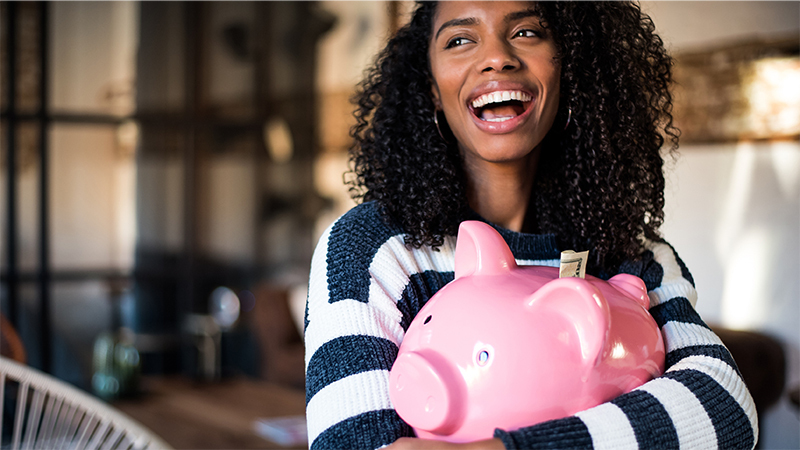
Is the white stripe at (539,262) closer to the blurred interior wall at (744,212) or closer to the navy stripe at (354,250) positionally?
the navy stripe at (354,250)

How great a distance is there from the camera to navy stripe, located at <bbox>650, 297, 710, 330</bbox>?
1.06 meters

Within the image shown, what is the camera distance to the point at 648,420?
0.83 metres

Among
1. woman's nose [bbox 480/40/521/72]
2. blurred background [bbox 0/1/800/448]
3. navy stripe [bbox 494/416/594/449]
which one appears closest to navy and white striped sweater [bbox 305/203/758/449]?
navy stripe [bbox 494/416/594/449]

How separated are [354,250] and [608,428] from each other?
1.36 feet

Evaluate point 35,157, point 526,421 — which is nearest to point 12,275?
point 35,157

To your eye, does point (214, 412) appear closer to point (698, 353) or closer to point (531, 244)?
point (531, 244)

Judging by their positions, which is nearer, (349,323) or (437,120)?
(349,323)

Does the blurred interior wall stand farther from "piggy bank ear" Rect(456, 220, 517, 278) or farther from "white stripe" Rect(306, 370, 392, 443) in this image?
"white stripe" Rect(306, 370, 392, 443)

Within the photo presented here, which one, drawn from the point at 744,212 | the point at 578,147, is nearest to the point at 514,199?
the point at 578,147

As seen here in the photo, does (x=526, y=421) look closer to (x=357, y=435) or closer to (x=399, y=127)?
(x=357, y=435)

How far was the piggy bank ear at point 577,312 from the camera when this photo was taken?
0.79 metres

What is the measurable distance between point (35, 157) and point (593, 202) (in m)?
4.78

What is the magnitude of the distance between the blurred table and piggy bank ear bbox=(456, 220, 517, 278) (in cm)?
190

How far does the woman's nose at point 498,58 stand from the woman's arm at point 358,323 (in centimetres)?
28
